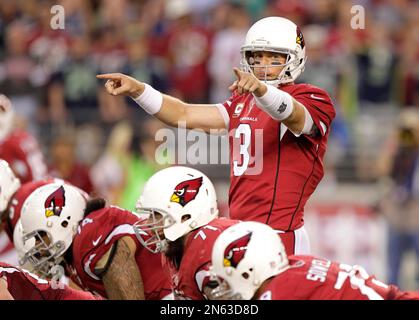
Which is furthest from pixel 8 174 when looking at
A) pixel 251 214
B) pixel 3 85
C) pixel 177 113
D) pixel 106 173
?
pixel 3 85

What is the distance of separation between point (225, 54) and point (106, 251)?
20.6 ft

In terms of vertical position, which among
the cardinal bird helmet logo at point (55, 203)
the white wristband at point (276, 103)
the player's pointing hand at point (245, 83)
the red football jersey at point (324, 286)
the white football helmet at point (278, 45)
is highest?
the white football helmet at point (278, 45)

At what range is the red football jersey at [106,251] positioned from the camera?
20.5ft

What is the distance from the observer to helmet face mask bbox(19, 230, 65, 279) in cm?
644

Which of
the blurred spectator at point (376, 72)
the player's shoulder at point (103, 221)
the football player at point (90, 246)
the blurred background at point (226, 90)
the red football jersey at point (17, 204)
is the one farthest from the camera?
the blurred spectator at point (376, 72)

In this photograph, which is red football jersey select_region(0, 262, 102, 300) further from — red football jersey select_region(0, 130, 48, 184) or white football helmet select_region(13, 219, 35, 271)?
red football jersey select_region(0, 130, 48, 184)

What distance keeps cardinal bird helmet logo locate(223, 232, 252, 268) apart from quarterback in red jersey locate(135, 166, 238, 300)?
53 centimetres

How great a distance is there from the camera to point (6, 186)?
7.42 metres

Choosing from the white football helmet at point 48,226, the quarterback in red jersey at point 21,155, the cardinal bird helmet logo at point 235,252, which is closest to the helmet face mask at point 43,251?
the white football helmet at point 48,226

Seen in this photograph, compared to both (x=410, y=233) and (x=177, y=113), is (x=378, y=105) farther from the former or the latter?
(x=177, y=113)

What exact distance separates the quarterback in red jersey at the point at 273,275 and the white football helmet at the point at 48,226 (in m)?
1.41

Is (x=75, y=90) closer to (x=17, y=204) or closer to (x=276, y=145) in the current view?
(x=17, y=204)

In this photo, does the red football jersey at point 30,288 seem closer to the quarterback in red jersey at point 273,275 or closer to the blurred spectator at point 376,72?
the quarterback in red jersey at point 273,275

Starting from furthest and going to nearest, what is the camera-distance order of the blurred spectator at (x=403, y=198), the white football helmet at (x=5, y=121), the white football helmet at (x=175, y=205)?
1. the blurred spectator at (x=403, y=198)
2. the white football helmet at (x=5, y=121)
3. the white football helmet at (x=175, y=205)
